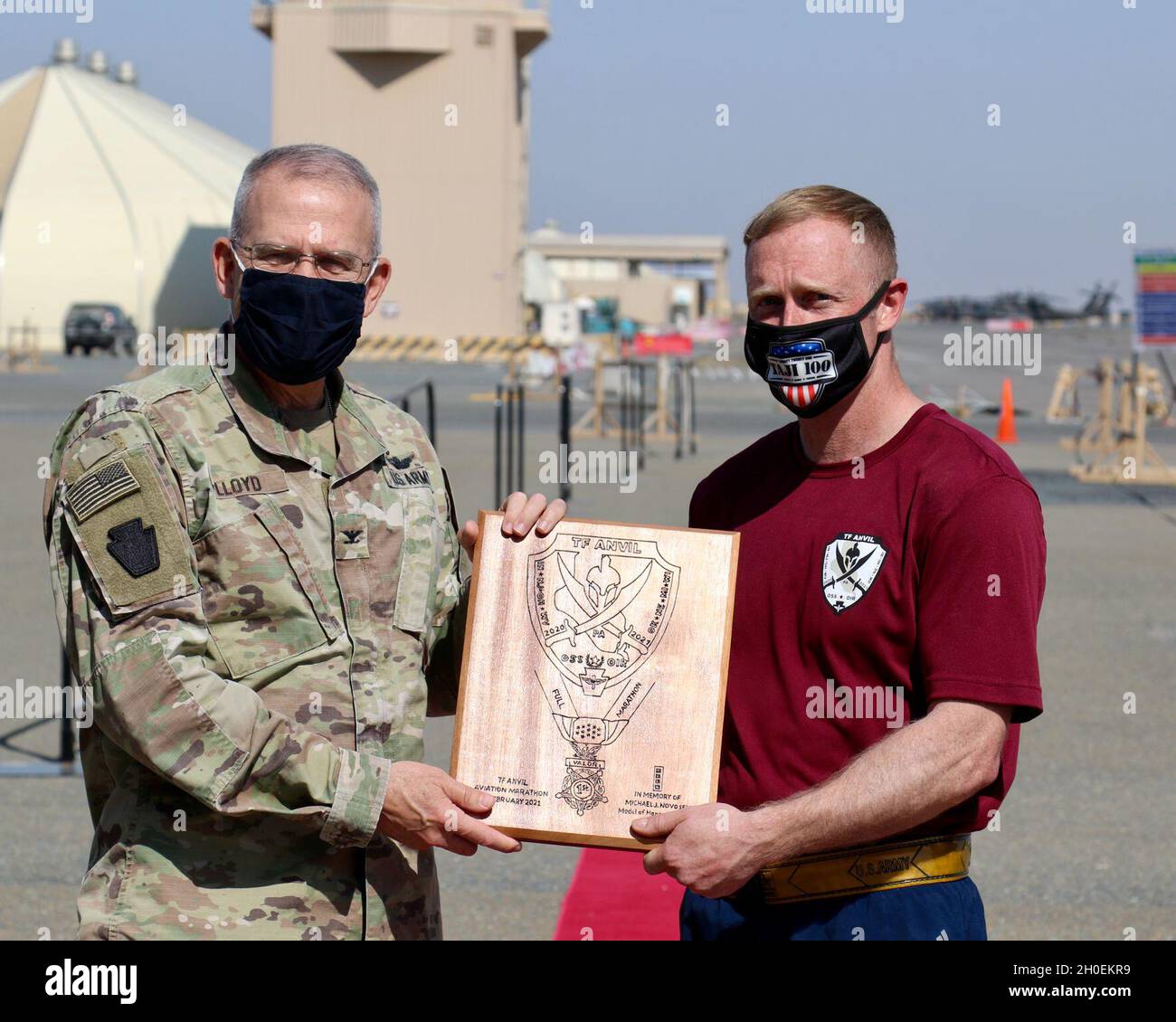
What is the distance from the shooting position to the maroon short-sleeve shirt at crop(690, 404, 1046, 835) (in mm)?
2828

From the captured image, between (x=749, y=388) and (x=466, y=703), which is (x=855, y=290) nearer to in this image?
(x=466, y=703)

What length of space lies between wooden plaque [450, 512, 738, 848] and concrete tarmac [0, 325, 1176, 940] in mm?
604

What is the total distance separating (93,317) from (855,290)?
51147mm

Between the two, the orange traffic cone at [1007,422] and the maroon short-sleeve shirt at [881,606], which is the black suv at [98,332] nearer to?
the orange traffic cone at [1007,422]

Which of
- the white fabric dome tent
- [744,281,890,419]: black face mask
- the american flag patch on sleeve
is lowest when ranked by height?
the american flag patch on sleeve

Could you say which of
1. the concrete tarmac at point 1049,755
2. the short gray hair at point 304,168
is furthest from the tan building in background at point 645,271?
the short gray hair at point 304,168

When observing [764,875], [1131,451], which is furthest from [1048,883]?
[1131,451]

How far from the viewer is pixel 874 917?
2963mm

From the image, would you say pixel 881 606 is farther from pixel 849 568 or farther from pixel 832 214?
pixel 832 214

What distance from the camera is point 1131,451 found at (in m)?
21.0

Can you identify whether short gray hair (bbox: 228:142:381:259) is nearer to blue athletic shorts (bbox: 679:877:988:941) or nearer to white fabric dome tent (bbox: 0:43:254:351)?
blue athletic shorts (bbox: 679:877:988:941)

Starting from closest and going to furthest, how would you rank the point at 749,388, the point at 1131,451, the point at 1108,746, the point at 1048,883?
1. the point at 1048,883
2. the point at 1108,746
3. the point at 1131,451
4. the point at 749,388

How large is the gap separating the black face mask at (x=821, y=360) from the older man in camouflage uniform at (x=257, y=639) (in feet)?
1.77

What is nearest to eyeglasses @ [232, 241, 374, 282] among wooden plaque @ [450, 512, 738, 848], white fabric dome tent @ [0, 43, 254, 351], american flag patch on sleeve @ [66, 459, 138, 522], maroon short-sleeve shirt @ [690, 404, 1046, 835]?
american flag patch on sleeve @ [66, 459, 138, 522]
